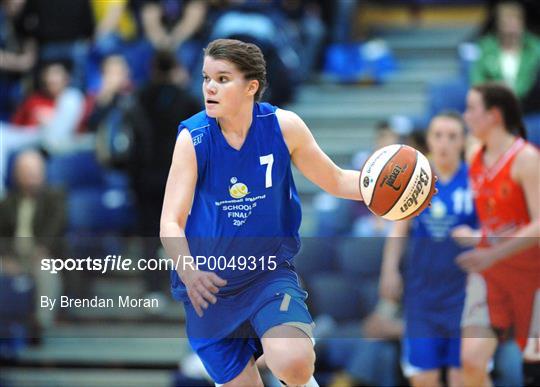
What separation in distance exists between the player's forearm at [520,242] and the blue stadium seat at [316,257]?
9.30ft

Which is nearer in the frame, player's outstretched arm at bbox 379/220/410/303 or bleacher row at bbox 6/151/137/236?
player's outstretched arm at bbox 379/220/410/303

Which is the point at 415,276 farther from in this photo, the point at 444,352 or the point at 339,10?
the point at 339,10

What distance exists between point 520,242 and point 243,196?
183 centimetres

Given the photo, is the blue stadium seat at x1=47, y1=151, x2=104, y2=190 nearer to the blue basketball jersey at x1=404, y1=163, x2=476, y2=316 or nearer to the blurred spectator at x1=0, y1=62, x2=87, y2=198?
the blurred spectator at x1=0, y1=62, x2=87, y2=198

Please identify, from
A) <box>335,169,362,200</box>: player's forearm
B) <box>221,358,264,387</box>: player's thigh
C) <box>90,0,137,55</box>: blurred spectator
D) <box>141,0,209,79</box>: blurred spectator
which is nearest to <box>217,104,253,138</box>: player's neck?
<box>335,169,362,200</box>: player's forearm

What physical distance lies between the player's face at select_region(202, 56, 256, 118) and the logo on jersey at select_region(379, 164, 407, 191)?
2.70ft

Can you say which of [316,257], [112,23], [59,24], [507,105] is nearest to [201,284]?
[507,105]

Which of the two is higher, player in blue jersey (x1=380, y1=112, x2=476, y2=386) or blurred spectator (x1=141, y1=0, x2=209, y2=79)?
blurred spectator (x1=141, y1=0, x2=209, y2=79)

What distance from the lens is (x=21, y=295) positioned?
960 cm

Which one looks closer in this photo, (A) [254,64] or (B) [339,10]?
(A) [254,64]

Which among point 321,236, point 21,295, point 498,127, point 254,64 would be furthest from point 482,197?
point 21,295

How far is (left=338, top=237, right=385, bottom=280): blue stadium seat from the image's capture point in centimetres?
909

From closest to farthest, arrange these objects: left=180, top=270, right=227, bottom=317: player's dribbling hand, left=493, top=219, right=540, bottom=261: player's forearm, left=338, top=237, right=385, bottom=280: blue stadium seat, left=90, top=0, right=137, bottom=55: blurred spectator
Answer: left=180, top=270, right=227, bottom=317: player's dribbling hand
left=493, top=219, right=540, bottom=261: player's forearm
left=338, top=237, right=385, bottom=280: blue stadium seat
left=90, top=0, right=137, bottom=55: blurred spectator

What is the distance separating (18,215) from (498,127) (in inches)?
186
